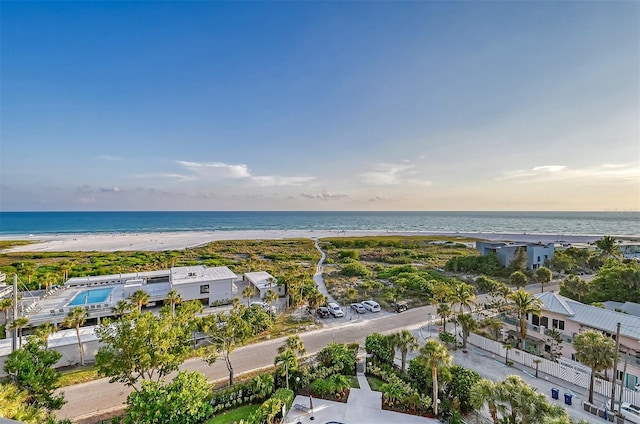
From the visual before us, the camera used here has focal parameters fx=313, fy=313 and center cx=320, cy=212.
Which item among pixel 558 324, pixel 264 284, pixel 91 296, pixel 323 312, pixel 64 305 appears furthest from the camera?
pixel 264 284

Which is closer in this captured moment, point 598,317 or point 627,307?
point 598,317

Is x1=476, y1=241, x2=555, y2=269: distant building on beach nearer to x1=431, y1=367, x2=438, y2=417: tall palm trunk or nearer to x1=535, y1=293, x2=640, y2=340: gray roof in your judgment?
x1=535, y1=293, x2=640, y2=340: gray roof

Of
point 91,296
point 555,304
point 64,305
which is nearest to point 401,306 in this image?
point 555,304

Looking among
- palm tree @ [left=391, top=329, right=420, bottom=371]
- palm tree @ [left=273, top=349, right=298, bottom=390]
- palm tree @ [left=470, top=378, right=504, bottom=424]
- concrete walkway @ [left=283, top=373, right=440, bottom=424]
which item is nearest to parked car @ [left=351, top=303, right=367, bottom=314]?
palm tree @ [left=391, top=329, right=420, bottom=371]

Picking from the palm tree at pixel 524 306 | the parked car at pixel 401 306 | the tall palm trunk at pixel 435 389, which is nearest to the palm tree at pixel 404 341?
the tall palm trunk at pixel 435 389

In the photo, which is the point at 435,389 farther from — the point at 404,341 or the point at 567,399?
the point at 567,399

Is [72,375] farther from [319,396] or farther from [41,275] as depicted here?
[41,275]

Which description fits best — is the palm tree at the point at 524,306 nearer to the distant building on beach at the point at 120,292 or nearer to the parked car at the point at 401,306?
the parked car at the point at 401,306

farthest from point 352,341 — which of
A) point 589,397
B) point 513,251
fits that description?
point 513,251
